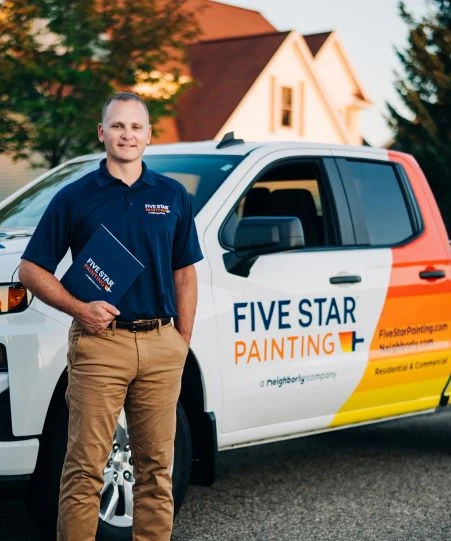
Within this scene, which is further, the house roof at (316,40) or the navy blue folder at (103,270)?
the house roof at (316,40)

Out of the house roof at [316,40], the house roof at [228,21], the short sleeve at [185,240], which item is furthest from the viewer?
the house roof at [316,40]

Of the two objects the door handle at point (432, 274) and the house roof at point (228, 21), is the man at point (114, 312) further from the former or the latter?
the house roof at point (228, 21)

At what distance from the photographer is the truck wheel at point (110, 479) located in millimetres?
4680

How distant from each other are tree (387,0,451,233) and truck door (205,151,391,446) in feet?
61.4

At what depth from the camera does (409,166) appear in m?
6.79

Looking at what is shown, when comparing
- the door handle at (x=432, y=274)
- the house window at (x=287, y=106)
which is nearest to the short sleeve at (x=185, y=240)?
the door handle at (x=432, y=274)

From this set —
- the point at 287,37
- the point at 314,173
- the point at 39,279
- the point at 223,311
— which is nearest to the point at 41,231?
the point at 39,279

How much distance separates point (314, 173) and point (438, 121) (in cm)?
2007

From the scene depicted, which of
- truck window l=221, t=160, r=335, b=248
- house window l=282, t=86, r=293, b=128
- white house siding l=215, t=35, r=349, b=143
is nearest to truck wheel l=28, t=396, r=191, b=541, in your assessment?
truck window l=221, t=160, r=335, b=248

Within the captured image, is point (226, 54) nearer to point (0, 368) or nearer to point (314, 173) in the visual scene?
point (314, 173)

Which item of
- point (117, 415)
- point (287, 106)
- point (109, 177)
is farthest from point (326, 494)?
point (287, 106)

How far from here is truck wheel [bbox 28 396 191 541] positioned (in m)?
4.68

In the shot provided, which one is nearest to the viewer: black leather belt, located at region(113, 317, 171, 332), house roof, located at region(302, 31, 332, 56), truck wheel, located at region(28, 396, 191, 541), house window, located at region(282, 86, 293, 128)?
black leather belt, located at region(113, 317, 171, 332)

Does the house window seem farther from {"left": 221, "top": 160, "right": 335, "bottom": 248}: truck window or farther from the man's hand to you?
the man's hand
